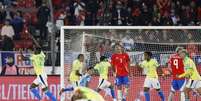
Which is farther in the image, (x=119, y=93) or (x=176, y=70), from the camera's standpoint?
(x=119, y=93)

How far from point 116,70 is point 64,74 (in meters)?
1.38

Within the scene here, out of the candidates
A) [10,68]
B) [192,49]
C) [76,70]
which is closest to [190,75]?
[192,49]

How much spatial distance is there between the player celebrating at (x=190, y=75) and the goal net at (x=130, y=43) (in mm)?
558

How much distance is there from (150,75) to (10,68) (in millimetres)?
3886

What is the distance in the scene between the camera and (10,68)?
677 inches

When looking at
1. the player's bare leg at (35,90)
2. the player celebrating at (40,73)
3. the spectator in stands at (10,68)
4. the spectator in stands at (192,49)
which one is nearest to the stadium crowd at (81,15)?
the spectator in stands at (10,68)

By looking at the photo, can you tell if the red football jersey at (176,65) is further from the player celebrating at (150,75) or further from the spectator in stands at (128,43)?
the spectator in stands at (128,43)

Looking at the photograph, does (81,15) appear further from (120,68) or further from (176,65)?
(176,65)

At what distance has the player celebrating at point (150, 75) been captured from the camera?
52.7 feet

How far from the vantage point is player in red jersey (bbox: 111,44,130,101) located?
53.2 feet

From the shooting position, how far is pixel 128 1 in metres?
21.5

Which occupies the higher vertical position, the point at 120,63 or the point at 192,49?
the point at 192,49

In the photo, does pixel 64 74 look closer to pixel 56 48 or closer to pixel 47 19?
pixel 56 48

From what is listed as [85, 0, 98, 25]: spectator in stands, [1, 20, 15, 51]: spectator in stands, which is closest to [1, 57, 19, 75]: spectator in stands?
[1, 20, 15, 51]: spectator in stands
